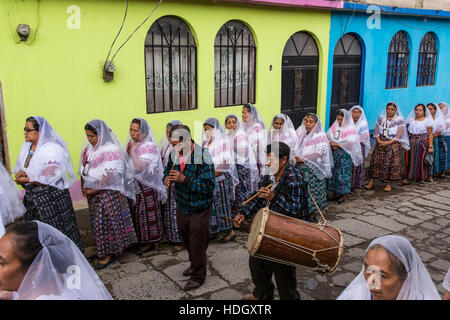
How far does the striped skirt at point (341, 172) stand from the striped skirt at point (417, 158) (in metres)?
2.03

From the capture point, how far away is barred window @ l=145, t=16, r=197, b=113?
283 inches

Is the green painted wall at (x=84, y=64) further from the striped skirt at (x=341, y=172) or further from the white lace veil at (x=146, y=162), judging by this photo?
the striped skirt at (x=341, y=172)

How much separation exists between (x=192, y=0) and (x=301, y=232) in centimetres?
533

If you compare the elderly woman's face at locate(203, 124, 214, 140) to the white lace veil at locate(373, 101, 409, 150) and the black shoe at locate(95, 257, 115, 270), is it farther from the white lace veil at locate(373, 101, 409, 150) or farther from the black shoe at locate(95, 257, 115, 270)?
the white lace veil at locate(373, 101, 409, 150)

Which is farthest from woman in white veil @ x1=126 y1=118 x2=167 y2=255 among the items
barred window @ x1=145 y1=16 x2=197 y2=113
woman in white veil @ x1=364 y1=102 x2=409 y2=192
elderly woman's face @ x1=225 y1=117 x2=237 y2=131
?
woman in white veil @ x1=364 y1=102 x2=409 y2=192

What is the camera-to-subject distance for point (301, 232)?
3.27 m

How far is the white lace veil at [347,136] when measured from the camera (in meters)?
6.92

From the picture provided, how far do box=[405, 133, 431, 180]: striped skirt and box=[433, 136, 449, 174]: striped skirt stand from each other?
1.14 ft

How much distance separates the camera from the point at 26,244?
6.62 feet

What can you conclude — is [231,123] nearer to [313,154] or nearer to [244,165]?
[244,165]

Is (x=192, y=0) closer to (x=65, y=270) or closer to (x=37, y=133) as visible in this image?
(x=37, y=133)

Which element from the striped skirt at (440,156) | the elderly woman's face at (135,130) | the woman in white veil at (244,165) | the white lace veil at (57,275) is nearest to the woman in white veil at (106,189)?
the elderly woman's face at (135,130)

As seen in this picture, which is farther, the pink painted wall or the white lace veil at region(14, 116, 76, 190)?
the pink painted wall
